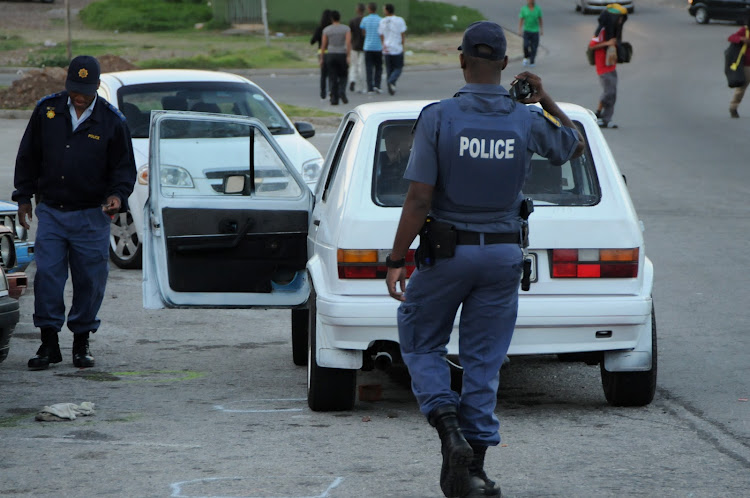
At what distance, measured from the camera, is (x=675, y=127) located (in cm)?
2030

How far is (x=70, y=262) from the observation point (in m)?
7.23

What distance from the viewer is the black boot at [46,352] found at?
708 cm

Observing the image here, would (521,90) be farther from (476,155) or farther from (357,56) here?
(357,56)

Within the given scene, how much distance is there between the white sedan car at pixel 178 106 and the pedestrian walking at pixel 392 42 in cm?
1358

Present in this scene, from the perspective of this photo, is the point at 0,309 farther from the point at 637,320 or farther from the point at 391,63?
the point at 391,63

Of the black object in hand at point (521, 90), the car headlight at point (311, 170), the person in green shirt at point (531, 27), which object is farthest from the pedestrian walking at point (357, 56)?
the black object in hand at point (521, 90)

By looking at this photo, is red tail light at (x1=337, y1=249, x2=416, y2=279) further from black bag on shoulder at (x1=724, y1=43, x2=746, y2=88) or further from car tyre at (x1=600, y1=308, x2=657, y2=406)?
black bag on shoulder at (x1=724, y1=43, x2=746, y2=88)

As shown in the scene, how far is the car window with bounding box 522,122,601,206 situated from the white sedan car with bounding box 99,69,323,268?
17.3 ft

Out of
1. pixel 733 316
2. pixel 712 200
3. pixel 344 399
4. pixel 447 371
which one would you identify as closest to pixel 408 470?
pixel 447 371

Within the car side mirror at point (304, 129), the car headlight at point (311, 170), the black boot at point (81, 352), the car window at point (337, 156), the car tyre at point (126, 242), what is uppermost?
the car window at point (337, 156)

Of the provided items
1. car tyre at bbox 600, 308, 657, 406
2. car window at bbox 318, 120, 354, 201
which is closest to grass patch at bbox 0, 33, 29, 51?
car window at bbox 318, 120, 354, 201

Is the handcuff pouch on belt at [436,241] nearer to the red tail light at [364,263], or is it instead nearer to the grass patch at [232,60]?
the red tail light at [364,263]

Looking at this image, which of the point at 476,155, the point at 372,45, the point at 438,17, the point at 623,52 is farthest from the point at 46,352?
the point at 438,17

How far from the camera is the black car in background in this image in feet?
129
